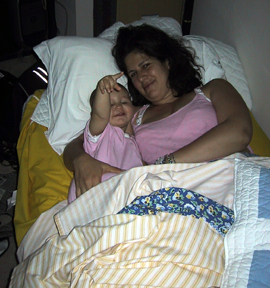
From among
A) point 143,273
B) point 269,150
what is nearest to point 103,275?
point 143,273

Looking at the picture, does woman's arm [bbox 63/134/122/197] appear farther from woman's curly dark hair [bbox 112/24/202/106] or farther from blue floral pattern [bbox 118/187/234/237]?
woman's curly dark hair [bbox 112/24/202/106]

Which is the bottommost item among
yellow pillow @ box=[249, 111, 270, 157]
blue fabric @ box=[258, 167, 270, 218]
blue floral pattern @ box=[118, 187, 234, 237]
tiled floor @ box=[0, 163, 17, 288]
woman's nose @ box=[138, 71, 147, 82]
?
tiled floor @ box=[0, 163, 17, 288]

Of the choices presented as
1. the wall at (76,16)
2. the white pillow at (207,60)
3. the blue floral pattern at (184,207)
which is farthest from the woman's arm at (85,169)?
the wall at (76,16)

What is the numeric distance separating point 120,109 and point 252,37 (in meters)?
0.85

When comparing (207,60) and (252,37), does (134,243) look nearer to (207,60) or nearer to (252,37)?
(207,60)

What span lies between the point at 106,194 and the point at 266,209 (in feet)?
1.57

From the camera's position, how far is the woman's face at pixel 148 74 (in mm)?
1312

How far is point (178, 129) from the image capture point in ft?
4.05

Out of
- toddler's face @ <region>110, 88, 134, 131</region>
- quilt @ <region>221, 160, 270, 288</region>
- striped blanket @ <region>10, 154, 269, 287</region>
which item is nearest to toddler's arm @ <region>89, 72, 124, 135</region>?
toddler's face @ <region>110, 88, 134, 131</region>

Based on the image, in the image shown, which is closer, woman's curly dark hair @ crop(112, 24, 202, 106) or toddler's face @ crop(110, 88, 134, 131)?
toddler's face @ crop(110, 88, 134, 131)

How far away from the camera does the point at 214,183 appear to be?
3.04ft

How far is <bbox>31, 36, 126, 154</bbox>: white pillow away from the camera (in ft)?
4.54

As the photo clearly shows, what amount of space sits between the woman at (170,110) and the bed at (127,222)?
11 cm

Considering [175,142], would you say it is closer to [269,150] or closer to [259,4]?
[269,150]
